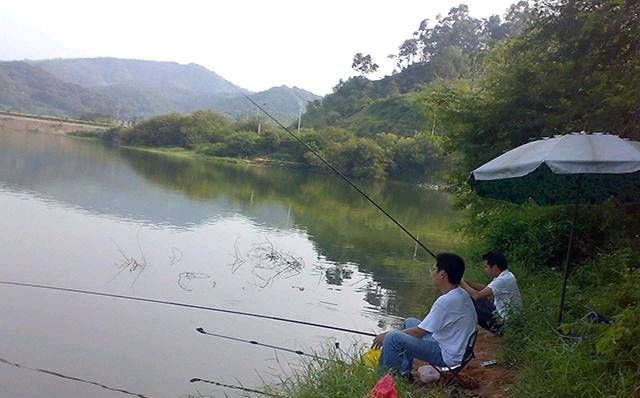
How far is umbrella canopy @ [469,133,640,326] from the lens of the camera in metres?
3.97

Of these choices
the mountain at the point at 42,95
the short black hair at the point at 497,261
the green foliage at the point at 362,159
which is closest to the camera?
the short black hair at the point at 497,261

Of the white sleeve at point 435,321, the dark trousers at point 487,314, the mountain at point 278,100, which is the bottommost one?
the dark trousers at point 487,314

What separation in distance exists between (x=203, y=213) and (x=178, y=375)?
43.8ft

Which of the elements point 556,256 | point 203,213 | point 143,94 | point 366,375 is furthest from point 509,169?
point 143,94

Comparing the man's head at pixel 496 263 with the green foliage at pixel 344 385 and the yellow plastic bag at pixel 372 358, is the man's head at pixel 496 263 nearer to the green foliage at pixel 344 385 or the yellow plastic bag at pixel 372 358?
the yellow plastic bag at pixel 372 358

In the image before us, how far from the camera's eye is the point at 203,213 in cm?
1977

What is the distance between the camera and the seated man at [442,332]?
12.9ft

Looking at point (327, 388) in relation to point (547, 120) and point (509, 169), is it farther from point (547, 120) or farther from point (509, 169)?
point (547, 120)

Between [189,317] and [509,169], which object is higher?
[509,169]

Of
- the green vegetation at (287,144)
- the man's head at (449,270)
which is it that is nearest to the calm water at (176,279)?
the man's head at (449,270)

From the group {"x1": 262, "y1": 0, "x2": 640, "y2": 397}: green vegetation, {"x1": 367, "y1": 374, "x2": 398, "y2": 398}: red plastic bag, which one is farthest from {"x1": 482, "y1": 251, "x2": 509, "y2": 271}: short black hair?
{"x1": 367, "y1": 374, "x2": 398, "y2": 398}: red plastic bag

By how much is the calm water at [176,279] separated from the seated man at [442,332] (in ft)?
8.89

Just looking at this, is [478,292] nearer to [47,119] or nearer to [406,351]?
[406,351]

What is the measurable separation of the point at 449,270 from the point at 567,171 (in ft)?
3.28
